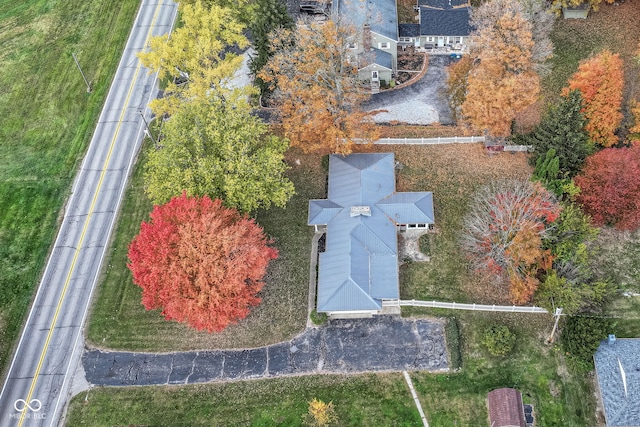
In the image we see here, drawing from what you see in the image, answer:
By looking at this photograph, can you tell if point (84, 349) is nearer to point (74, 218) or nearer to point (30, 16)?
point (74, 218)

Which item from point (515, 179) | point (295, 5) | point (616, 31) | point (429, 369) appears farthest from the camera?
point (295, 5)

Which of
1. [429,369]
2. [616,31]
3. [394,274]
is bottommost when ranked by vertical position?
[429,369]

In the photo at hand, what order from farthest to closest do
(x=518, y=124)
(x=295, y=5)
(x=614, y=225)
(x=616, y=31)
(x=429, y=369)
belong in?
1. (x=295, y=5)
2. (x=616, y=31)
3. (x=518, y=124)
4. (x=614, y=225)
5. (x=429, y=369)

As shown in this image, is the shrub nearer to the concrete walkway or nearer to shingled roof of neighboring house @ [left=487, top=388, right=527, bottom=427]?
shingled roof of neighboring house @ [left=487, top=388, right=527, bottom=427]

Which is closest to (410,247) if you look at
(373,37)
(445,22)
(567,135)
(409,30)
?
(567,135)

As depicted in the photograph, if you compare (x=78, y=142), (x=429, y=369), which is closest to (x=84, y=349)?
(x=78, y=142)

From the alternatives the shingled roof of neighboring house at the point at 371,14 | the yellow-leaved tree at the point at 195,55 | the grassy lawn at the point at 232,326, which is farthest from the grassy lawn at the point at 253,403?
the shingled roof of neighboring house at the point at 371,14

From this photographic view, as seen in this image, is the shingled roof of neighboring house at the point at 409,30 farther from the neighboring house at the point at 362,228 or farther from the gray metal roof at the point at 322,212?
the gray metal roof at the point at 322,212

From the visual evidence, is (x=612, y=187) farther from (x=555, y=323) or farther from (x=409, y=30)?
(x=409, y=30)
